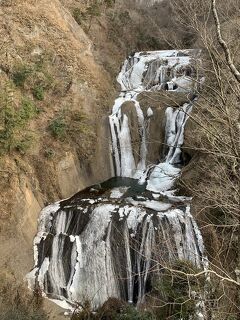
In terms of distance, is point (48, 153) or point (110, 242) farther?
point (48, 153)

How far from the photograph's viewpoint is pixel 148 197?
1315 centimetres

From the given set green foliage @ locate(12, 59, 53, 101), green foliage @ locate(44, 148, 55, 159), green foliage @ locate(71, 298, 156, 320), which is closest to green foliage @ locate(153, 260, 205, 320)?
green foliage @ locate(71, 298, 156, 320)

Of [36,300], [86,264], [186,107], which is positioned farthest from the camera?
[186,107]

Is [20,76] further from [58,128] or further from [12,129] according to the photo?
[12,129]

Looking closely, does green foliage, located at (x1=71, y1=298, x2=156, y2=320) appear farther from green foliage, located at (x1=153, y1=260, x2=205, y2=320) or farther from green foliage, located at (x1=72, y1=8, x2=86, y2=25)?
green foliage, located at (x1=72, y1=8, x2=86, y2=25)

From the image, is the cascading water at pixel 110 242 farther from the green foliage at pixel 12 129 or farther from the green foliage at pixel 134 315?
the green foliage at pixel 12 129

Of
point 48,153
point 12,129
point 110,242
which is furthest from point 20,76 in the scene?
point 110,242

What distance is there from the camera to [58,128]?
→ 1415cm

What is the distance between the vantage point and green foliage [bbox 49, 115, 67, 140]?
14.1m

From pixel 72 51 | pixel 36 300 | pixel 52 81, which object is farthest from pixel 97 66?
pixel 36 300

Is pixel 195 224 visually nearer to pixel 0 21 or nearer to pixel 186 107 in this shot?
pixel 186 107

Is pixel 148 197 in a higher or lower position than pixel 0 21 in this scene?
lower

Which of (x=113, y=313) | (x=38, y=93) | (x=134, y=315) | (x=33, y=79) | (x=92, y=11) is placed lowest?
(x=113, y=313)

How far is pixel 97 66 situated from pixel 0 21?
491 centimetres
